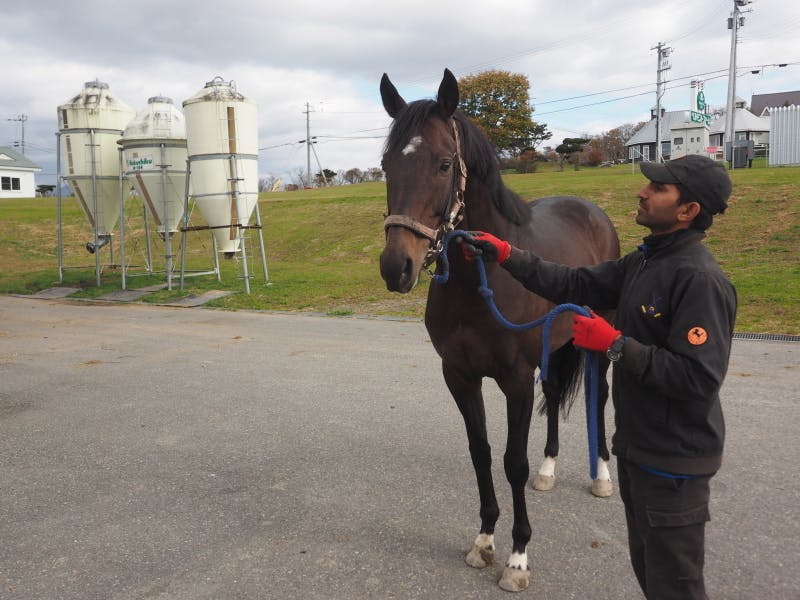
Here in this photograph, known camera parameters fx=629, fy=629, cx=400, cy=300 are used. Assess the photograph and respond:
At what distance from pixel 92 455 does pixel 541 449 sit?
10.7ft

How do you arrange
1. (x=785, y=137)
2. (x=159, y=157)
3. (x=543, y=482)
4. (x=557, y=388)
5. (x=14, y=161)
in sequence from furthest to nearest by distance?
(x=14, y=161) < (x=785, y=137) < (x=159, y=157) < (x=557, y=388) < (x=543, y=482)

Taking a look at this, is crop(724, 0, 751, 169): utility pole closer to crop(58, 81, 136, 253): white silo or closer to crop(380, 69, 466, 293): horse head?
crop(58, 81, 136, 253): white silo

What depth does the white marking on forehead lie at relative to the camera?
254 centimetres

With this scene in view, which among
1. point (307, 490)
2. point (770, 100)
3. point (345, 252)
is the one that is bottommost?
point (307, 490)

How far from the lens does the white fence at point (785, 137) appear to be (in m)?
28.3

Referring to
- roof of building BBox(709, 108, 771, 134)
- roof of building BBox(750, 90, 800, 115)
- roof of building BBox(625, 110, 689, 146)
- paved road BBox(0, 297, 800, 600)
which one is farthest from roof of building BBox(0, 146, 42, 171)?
roof of building BBox(750, 90, 800, 115)

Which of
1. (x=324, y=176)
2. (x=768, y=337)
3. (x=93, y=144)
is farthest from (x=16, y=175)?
(x=768, y=337)

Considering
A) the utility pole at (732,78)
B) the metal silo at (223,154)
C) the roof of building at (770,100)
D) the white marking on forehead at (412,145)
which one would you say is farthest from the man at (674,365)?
the roof of building at (770,100)

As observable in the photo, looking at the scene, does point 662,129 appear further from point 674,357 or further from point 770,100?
point 674,357

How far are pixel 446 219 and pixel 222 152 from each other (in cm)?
1196

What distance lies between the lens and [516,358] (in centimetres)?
301

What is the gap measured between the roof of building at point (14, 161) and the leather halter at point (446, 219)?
68.1 meters

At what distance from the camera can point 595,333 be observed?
2.02 metres

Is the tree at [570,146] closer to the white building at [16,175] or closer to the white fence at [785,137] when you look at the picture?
the white fence at [785,137]
